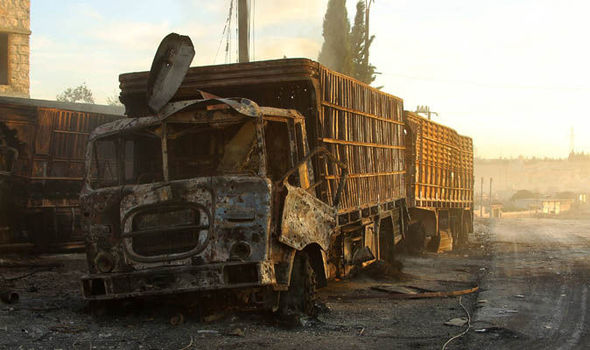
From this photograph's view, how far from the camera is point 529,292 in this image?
9109mm

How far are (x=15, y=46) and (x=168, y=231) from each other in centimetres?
1899

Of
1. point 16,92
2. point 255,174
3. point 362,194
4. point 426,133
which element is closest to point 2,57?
point 16,92

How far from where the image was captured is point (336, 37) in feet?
112

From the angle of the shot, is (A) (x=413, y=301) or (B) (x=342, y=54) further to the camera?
(B) (x=342, y=54)

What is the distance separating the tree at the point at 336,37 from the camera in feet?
109

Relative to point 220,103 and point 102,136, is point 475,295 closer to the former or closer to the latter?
point 220,103

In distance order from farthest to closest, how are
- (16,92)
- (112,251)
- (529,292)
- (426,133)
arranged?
(16,92)
(426,133)
(529,292)
(112,251)

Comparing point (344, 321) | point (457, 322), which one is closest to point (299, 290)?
point (344, 321)

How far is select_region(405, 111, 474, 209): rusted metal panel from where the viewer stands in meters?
13.7

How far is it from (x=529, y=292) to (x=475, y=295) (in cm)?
85

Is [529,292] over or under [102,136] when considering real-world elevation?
under

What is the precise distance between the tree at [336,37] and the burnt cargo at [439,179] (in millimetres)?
13808

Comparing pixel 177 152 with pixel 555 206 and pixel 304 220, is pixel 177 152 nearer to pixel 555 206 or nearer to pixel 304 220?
pixel 304 220

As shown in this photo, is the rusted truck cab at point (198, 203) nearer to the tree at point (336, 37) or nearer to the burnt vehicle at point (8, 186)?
the burnt vehicle at point (8, 186)
